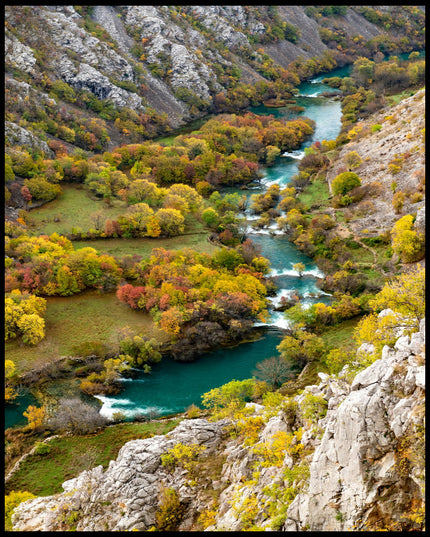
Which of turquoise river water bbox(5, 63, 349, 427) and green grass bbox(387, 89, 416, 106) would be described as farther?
green grass bbox(387, 89, 416, 106)

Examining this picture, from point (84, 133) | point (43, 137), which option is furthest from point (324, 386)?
point (84, 133)

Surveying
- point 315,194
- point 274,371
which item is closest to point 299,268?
point 274,371

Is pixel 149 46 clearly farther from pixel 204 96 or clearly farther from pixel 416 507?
pixel 416 507

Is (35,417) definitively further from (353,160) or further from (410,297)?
(353,160)

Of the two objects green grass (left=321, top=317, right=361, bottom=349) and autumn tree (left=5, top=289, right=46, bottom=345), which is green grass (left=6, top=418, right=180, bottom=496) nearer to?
autumn tree (left=5, top=289, right=46, bottom=345)

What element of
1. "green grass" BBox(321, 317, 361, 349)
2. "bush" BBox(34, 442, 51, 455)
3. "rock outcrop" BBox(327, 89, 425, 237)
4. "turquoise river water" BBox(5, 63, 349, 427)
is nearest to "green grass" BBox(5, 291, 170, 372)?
"turquoise river water" BBox(5, 63, 349, 427)
